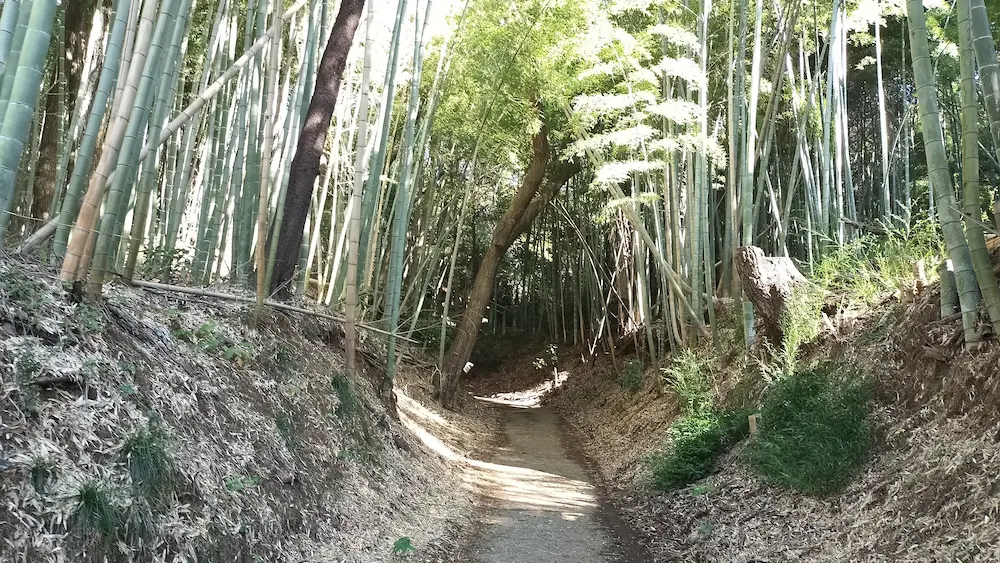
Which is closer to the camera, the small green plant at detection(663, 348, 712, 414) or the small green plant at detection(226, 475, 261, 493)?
the small green plant at detection(226, 475, 261, 493)

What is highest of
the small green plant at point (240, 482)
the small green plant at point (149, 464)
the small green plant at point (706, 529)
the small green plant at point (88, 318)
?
the small green plant at point (88, 318)

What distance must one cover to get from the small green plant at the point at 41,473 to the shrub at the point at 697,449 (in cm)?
431

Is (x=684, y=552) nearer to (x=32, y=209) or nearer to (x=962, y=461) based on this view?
(x=962, y=461)

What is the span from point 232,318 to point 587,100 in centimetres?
393

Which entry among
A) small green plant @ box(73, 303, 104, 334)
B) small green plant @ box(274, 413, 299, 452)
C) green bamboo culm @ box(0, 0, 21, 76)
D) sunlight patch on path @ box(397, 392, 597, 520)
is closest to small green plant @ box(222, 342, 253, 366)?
small green plant @ box(274, 413, 299, 452)

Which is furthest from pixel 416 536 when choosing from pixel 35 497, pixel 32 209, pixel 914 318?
pixel 32 209

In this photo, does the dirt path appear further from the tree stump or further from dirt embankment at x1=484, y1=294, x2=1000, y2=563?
the tree stump

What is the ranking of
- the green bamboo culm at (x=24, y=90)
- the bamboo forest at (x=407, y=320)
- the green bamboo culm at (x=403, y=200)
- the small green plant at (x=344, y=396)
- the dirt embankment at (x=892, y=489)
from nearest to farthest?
1. the green bamboo culm at (x=24, y=90)
2. the bamboo forest at (x=407, y=320)
3. the dirt embankment at (x=892, y=489)
4. the small green plant at (x=344, y=396)
5. the green bamboo culm at (x=403, y=200)

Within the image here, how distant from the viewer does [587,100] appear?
6.17 m

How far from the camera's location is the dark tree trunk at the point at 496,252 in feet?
32.4

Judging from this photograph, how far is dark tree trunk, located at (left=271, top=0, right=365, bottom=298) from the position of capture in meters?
4.78

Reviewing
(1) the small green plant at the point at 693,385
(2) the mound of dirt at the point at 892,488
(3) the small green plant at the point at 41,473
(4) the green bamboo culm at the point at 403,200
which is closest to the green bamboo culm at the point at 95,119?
(3) the small green plant at the point at 41,473

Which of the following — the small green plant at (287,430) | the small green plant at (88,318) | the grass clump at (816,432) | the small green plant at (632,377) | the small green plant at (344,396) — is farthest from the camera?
the small green plant at (632,377)

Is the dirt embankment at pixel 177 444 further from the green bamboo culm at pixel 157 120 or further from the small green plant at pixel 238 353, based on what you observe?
the green bamboo culm at pixel 157 120
